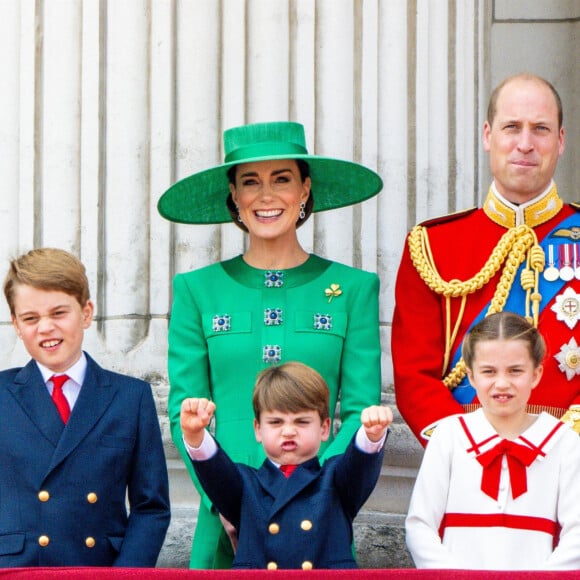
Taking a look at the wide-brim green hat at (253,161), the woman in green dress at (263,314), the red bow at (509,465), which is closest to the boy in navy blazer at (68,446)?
the woman in green dress at (263,314)

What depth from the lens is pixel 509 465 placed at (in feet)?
13.0

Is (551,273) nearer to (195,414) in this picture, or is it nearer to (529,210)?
(529,210)

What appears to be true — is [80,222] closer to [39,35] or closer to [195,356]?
[39,35]

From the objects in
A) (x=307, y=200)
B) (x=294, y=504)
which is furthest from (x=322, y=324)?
(x=294, y=504)

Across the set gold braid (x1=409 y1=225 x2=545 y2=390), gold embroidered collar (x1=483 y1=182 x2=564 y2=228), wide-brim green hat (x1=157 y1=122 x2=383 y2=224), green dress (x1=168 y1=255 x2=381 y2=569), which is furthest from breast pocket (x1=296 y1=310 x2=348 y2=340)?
gold embroidered collar (x1=483 y1=182 x2=564 y2=228)

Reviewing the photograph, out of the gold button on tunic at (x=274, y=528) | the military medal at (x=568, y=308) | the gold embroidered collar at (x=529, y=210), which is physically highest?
the gold embroidered collar at (x=529, y=210)

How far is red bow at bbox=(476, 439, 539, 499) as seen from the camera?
3926 mm

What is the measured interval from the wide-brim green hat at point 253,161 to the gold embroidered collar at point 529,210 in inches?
14.4

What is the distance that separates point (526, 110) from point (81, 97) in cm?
170

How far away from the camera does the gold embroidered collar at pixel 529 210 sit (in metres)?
4.47

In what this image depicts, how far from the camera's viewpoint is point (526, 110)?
4414 mm

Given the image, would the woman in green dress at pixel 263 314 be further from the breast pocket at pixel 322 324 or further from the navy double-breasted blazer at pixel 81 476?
the navy double-breasted blazer at pixel 81 476

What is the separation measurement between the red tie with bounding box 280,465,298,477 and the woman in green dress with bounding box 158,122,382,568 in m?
0.22

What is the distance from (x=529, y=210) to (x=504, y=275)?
201 millimetres
